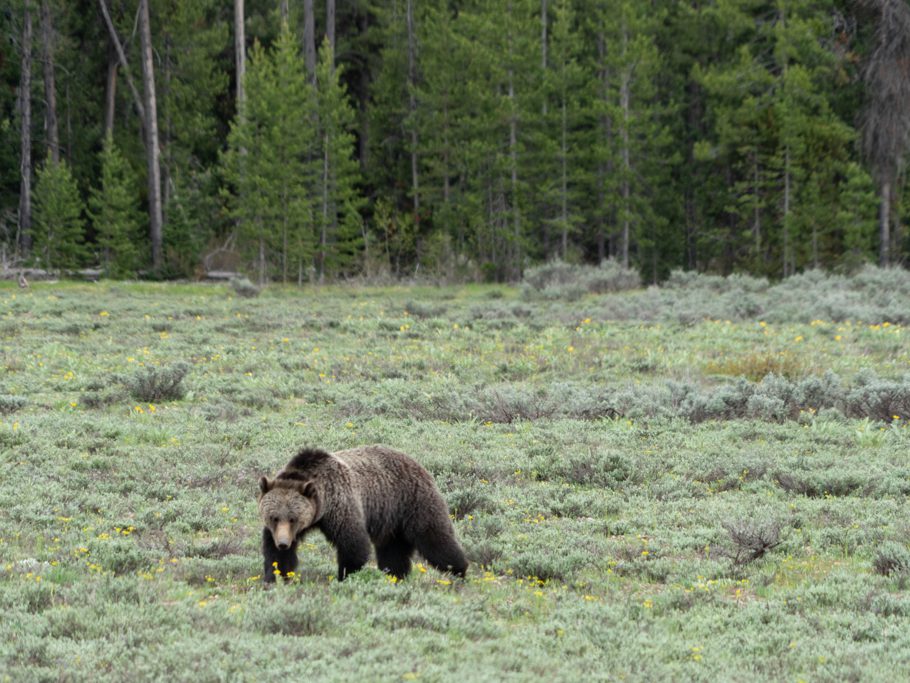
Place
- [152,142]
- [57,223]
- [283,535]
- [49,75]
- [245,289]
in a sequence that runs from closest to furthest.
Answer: [283,535]
[245,289]
[57,223]
[152,142]
[49,75]

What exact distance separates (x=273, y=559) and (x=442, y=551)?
1113 mm

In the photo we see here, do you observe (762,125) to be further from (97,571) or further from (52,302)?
(97,571)

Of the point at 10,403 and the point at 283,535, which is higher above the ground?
the point at 283,535

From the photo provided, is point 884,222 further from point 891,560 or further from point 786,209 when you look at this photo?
point 891,560

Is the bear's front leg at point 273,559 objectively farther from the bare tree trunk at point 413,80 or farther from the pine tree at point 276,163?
the bare tree trunk at point 413,80

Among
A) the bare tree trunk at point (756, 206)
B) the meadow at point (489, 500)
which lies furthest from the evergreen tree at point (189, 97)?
the meadow at point (489, 500)

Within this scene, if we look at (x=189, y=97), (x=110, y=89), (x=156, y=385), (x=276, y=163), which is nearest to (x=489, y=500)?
(x=156, y=385)

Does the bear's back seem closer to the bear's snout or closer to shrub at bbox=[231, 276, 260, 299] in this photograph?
the bear's snout

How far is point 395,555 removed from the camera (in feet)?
22.5

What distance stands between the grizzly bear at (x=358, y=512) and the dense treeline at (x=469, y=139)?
28.8 metres

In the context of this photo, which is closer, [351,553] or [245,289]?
[351,553]

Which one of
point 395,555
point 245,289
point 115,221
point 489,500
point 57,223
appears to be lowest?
point 489,500

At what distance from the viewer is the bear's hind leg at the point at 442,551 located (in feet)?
22.0

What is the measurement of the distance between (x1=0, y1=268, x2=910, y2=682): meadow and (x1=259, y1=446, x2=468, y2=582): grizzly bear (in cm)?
22
